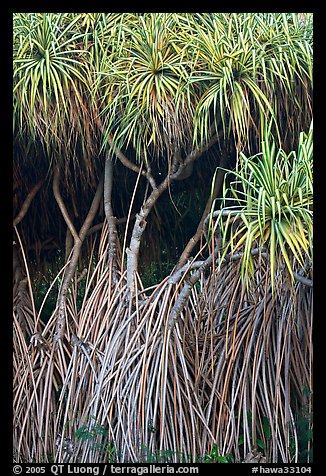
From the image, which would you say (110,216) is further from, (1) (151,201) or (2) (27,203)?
(2) (27,203)

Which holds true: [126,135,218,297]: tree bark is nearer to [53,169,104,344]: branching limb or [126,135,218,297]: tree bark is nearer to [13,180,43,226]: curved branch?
[53,169,104,344]: branching limb

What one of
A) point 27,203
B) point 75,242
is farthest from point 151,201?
point 27,203

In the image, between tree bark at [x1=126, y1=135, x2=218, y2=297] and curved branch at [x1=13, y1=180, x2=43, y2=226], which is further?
curved branch at [x1=13, y1=180, x2=43, y2=226]

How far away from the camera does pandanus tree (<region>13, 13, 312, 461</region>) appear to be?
329 centimetres

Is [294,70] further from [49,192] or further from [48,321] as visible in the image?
[48,321]

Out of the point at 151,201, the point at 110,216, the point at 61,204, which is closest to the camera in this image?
the point at 151,201

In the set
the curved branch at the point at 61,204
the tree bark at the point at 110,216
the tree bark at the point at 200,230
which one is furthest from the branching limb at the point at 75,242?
the tree bark at the point at 200,230

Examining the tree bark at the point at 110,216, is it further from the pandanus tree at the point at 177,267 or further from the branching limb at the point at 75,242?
the branching limb at the point at 75,242

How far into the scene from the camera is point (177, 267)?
365cm

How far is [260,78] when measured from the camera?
3406 mm

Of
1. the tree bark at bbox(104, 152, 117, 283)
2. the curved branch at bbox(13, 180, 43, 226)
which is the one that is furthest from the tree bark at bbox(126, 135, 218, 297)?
the curved branch at bbox(13, 180, 43, 226)

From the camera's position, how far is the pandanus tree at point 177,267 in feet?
10.8
